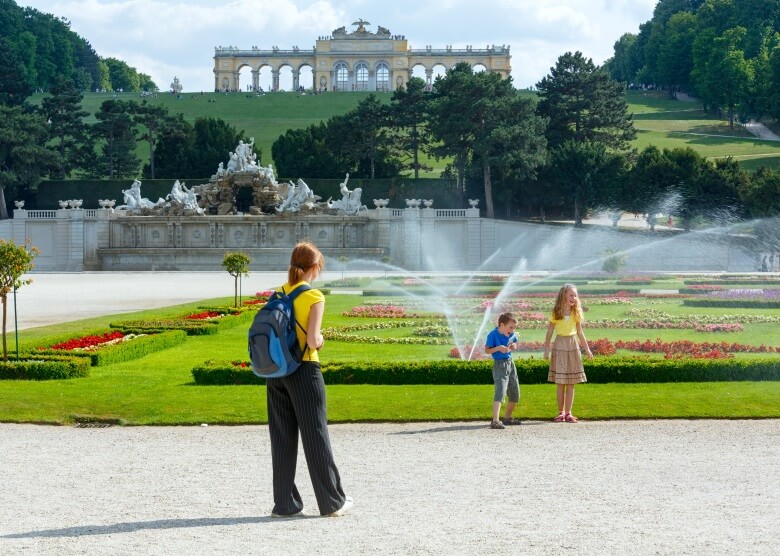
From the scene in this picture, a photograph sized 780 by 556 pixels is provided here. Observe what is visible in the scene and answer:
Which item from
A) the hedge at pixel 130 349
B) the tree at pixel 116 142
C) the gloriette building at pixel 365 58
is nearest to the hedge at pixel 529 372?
the hedge at pixel 130 349

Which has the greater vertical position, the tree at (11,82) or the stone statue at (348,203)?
the tree at (11,82)

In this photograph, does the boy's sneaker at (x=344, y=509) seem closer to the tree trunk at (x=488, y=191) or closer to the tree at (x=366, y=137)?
the tree trunk at (x=488, y=191)

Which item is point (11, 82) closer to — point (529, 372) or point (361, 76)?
point (361, 76)

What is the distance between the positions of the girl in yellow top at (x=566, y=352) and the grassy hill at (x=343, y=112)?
206 ft

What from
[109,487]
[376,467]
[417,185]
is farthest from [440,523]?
[417,185]

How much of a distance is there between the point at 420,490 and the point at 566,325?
14.1 ft

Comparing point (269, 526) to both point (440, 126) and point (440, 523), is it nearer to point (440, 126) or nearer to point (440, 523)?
point (440, 523)

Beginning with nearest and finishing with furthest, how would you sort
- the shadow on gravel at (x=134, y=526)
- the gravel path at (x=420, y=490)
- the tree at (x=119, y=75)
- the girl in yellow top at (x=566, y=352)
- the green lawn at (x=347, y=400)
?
the gravel path at (x=420, y=490) < the shadow on gravel at (x=134, y=526) < the girl in yellow top at (x=566, y=352) < the green lawn at (x=347, y=400) < the tree at (x=119, y=75)

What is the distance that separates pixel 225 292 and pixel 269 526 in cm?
3054

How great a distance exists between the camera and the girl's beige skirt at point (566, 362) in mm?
13281

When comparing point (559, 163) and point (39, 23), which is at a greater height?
point (39, 23)

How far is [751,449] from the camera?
450 inches

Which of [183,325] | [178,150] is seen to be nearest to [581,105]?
[178,150]

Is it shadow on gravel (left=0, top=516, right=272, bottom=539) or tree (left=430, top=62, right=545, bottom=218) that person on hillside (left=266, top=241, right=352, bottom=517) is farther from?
tree (left=430, top=62, right=545, bottom=218)
